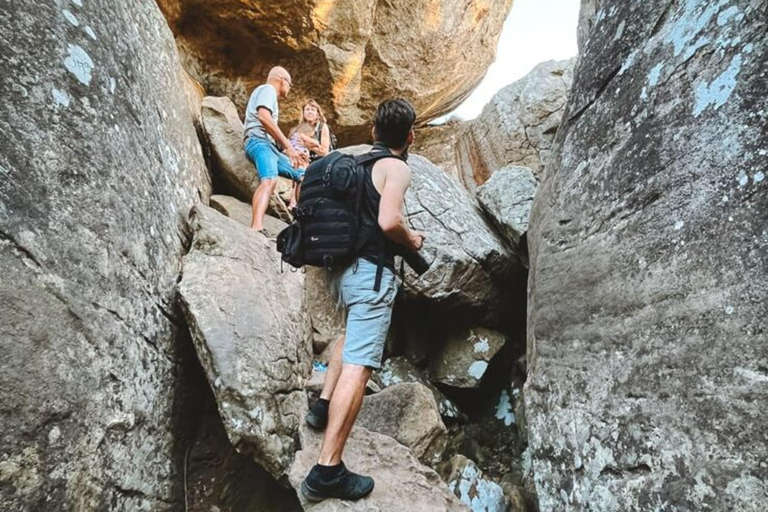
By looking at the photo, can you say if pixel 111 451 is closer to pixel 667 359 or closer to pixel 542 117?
pixel 667 359

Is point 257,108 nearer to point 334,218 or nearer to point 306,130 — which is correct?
point 306,130

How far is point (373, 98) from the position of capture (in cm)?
1091

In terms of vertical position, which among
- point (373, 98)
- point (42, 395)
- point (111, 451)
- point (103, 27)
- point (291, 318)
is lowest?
point (111, 451)

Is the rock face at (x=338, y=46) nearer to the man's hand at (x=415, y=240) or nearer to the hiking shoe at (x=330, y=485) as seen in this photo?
the man's hand at (x=415, y=240)

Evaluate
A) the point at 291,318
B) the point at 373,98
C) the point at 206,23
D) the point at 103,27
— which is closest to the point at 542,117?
the point at 373,98

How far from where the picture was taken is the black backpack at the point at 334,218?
315 centimetres

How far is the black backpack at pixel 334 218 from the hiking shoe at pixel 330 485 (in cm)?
128

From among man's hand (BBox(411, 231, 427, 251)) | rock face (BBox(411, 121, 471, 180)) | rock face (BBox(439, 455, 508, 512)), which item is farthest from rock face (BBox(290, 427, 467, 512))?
rock face (BBox(411, 121, 471, 180))

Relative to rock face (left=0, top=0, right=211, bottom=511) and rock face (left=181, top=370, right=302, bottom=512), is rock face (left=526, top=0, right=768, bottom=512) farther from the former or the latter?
rock face (left=0, top=0, right=211, bottom=511)

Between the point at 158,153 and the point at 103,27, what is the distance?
103cm

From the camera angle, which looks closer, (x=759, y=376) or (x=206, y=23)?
(x=759, y=376)

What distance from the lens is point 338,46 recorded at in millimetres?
9203

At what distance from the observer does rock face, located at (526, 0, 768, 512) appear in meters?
2.21

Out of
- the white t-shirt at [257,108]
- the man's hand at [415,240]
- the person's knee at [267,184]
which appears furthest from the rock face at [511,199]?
the man's hand at [415,240]
